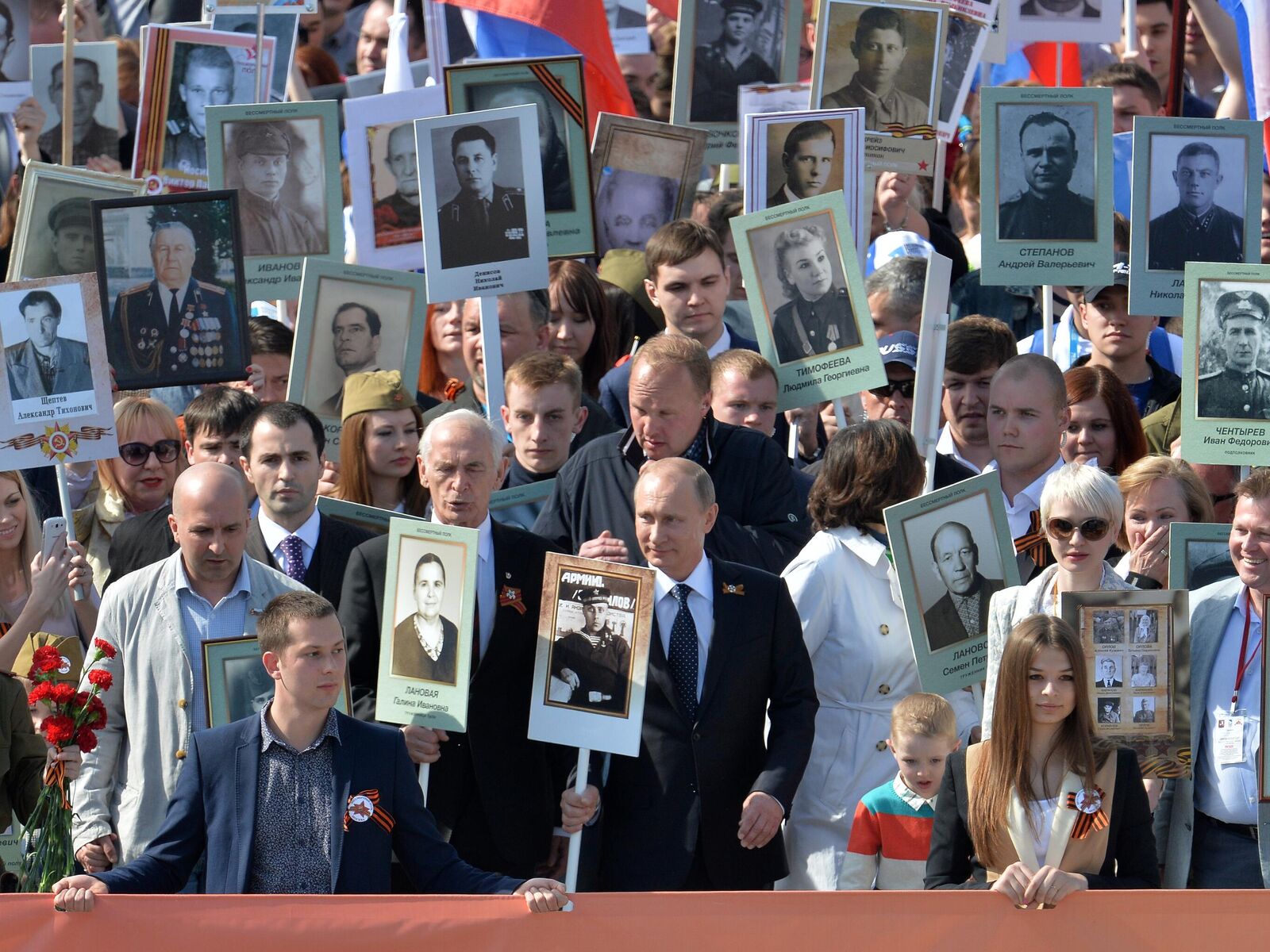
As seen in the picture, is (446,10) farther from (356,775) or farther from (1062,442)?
(356,775)

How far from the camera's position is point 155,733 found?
6.34 m

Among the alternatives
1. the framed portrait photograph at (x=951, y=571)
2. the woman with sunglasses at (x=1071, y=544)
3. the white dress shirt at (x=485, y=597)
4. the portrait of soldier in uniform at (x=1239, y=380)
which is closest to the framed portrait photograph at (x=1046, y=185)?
the portrait of soldier in uniform at (x=1239, y=380)

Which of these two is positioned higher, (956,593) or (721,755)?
(956,593)

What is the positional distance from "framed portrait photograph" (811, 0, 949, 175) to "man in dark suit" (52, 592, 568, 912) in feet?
15.7

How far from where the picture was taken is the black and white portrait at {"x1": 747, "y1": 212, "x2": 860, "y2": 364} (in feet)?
26.5

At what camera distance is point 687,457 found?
7.21 m

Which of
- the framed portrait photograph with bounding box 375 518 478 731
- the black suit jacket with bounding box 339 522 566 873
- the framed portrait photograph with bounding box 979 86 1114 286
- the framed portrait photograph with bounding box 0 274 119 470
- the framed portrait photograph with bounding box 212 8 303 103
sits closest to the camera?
the framed portrait photograph with bounding box 375 518 478 731

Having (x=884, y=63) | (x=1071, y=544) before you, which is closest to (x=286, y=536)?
(x=1071, y=544)

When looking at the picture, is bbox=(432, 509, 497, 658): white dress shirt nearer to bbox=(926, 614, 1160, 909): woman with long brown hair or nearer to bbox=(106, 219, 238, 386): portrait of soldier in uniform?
bbox=(926, 614, 1160, 909): woman with long brown hair

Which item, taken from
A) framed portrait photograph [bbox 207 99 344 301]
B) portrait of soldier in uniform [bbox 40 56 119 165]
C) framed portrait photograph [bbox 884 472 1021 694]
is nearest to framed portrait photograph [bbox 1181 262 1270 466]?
framed portrait photograph [bbox 884 472 1021 694]

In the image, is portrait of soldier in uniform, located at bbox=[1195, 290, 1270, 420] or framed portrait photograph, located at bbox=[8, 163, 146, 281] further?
framed portrait photograph, located at bbox=[8, 163, 146, 281]

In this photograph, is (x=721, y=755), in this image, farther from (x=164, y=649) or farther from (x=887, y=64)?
(x=887, y=64)

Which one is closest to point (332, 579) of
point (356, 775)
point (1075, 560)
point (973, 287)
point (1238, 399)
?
point (356, 775)

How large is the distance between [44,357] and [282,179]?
1.93 m
